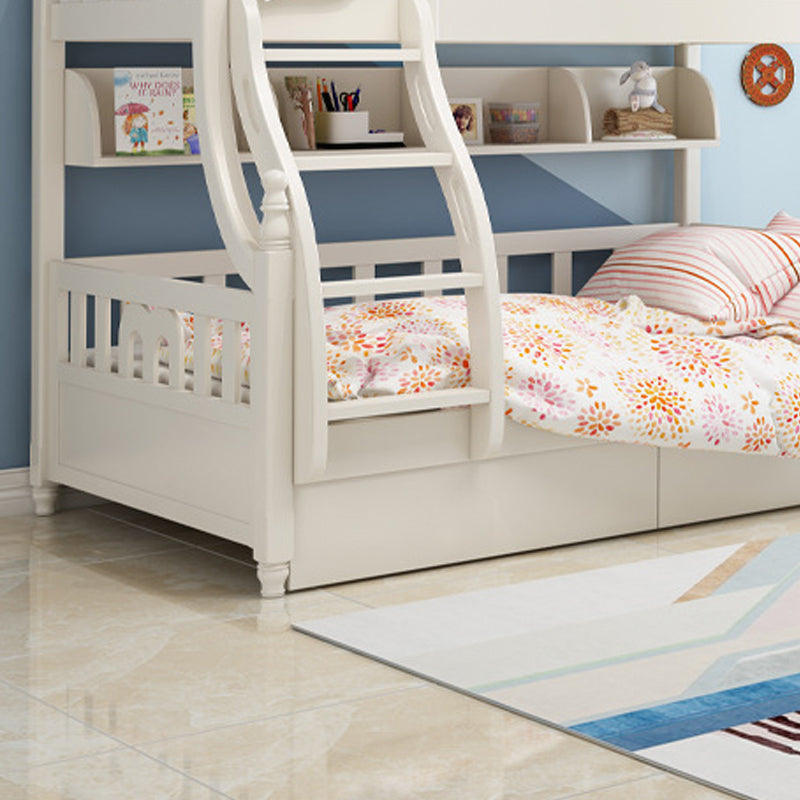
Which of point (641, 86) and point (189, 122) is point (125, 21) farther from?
point (641, 86)

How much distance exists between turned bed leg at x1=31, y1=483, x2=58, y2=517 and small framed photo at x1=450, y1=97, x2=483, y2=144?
1356mm

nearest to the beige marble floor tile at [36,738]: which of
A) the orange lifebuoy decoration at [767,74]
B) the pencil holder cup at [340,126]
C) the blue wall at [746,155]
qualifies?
the pencil holder cup at [340,126]

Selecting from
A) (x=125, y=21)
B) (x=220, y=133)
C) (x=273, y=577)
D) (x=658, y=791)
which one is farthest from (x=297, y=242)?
(x=658, y=791)

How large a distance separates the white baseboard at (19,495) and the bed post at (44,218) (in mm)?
28

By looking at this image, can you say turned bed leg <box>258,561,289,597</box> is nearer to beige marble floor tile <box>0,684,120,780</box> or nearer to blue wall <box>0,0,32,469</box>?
beige marble floor tile <box>0,684,120,780</box>

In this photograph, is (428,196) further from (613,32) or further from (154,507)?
(154,507)

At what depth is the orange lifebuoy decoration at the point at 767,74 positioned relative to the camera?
4875 mm

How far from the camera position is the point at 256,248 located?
119 inches

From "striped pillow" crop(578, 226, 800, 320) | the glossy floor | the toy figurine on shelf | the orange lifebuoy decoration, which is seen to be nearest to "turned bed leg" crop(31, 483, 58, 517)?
the glossy floor

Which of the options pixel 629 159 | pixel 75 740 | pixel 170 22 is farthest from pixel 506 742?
pixel 629 159

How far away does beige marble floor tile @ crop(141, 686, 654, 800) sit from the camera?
85.0 inches

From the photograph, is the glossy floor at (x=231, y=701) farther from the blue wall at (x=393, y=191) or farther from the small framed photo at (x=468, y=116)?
the small framed photo at (x=468, y=116)

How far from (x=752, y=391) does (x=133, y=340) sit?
1.31 metres

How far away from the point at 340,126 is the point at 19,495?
3.68 ft
